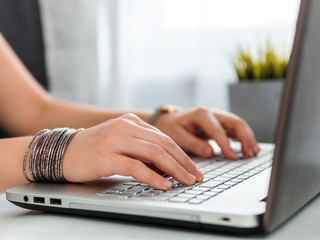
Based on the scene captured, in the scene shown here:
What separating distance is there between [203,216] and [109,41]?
1.56 m

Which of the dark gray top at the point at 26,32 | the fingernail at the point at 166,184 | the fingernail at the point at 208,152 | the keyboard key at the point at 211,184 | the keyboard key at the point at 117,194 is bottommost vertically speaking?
the fingernail at the point at 208,152

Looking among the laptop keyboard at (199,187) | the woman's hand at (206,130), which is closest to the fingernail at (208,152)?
the woman's hand at (206,130)

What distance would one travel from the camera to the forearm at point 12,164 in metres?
0.63

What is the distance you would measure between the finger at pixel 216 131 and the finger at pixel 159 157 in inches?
10.4

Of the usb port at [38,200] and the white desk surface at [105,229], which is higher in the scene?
the usb port at [38,200]

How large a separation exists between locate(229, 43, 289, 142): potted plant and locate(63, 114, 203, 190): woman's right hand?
608 mm

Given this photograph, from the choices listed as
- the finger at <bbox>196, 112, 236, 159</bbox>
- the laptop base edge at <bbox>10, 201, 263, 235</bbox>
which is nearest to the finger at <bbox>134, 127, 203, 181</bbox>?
the laptop base edge at <bbox>10, 201, 263, 235</bbox>

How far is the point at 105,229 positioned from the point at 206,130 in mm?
407

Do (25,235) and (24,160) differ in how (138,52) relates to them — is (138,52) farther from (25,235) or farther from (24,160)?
(25,235)

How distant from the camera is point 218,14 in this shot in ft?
5.65

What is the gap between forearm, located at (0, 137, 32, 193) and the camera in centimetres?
63

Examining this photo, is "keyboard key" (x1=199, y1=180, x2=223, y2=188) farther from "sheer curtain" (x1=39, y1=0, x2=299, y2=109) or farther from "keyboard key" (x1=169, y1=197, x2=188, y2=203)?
"sheer curtain" (x1=39, y1=0, x2=299, y2=109)

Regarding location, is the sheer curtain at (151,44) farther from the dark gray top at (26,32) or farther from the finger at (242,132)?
the finger at (242,132)

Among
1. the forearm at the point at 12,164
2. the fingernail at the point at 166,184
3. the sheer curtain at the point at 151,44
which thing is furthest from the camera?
the sheer curtain at the point at 151,44
